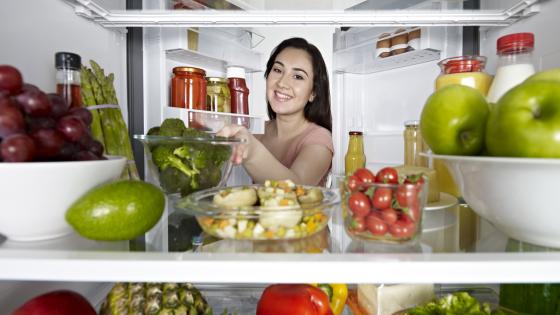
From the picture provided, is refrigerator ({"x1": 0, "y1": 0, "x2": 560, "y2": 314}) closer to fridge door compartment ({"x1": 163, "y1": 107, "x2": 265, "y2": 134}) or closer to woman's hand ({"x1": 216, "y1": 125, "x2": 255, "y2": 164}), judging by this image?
fridge door compartment ({"x1": 163, "y1": 107, "x2": 265, "y2": 134})

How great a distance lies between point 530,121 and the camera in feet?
1.26

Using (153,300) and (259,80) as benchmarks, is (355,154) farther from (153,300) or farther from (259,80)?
(153,300)

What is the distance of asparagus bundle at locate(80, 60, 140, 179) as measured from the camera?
2.44 ft

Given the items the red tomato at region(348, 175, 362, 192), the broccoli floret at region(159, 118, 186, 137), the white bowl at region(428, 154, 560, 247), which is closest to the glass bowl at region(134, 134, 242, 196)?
the broccoli floret at region(159, 118, 186, 137)

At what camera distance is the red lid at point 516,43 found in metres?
0.58

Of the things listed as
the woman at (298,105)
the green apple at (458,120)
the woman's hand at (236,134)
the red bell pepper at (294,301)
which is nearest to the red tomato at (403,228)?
the green apple at (458,120)

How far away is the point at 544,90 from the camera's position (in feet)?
1.27

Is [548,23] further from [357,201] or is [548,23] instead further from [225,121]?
[225,121]

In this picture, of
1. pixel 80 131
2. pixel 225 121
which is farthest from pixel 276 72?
pixel 80 131

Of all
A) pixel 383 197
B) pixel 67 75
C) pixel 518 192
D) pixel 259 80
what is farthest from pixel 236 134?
pixel 259 80

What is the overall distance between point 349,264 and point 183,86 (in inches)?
47.9

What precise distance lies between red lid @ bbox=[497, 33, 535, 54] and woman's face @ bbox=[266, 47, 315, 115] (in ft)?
3.73

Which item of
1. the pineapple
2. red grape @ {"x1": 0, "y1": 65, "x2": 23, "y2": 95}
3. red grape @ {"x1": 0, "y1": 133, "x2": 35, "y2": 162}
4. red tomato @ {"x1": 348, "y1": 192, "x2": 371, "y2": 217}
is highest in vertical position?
red grape @ {"x1": 0, "y1": 65, "x2": 23, "y2": 95}

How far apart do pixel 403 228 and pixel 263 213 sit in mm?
163
